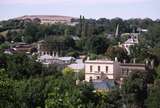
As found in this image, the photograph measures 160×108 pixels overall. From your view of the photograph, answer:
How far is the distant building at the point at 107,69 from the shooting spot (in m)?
44.3

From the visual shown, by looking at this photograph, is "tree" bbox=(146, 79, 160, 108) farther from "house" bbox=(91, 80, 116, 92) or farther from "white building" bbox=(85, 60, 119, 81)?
"white building" bbox=(85, 60, 119, 81)

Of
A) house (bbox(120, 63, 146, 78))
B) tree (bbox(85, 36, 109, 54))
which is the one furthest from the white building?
tree (bbox(85, 36, 109, 54))

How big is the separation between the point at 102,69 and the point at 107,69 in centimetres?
38

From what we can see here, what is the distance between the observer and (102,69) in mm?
44719

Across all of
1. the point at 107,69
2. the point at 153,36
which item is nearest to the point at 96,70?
the point at 107,69

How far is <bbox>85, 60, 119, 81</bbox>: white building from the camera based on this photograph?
145 feet

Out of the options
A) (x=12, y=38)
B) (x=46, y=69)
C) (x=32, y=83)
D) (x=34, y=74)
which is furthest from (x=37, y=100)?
(x=12, y=38)

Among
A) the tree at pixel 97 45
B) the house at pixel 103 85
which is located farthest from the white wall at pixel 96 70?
the tree at pixel 97 45

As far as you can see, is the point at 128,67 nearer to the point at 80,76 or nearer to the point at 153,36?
the point at 80,76

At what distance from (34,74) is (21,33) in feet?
149

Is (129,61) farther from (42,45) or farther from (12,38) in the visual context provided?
(12,38)

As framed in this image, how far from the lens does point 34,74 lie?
40.0 meters

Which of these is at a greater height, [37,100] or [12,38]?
[37,100]

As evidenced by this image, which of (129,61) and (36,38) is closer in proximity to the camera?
(129,61)
